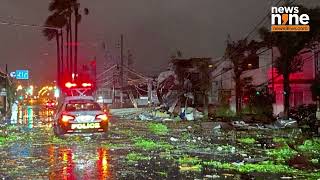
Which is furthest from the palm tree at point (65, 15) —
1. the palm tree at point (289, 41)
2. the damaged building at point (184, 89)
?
the palm tree at point (289, 41)

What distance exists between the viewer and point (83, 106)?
21.5 meters

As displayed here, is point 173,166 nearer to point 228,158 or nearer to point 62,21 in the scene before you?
point 228,158

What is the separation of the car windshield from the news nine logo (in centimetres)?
1268

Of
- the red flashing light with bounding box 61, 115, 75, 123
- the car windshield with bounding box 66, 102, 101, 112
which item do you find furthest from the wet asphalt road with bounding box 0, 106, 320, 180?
the car windshield with bounding box 66, 102, 101, 112

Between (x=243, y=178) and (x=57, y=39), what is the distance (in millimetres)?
66126

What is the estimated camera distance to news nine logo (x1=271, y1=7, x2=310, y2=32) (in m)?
30.0

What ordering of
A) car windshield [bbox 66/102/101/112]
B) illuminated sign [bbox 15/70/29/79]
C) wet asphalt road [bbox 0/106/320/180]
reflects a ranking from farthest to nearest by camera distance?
illuminated sign [bbox 15/70/29/79]
car windshield [bbox 66/102/101/112]
wet asphalt road [bbox 0/106/320/180]

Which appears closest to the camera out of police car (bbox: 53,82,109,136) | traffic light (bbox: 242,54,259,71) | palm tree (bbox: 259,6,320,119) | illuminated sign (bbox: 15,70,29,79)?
police car (bbox: 53,82,109,136)

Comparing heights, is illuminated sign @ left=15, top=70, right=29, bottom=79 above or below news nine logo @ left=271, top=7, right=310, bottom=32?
above

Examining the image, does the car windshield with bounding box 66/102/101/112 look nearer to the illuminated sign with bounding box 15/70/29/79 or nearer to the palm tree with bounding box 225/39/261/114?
the palm tree with bounding box 225/39/261/114

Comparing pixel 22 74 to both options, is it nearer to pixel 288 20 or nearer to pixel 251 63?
pixel 251 63

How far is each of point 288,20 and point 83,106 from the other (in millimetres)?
15958

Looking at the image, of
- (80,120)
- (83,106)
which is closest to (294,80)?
(83,106)

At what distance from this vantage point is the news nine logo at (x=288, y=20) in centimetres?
3005
